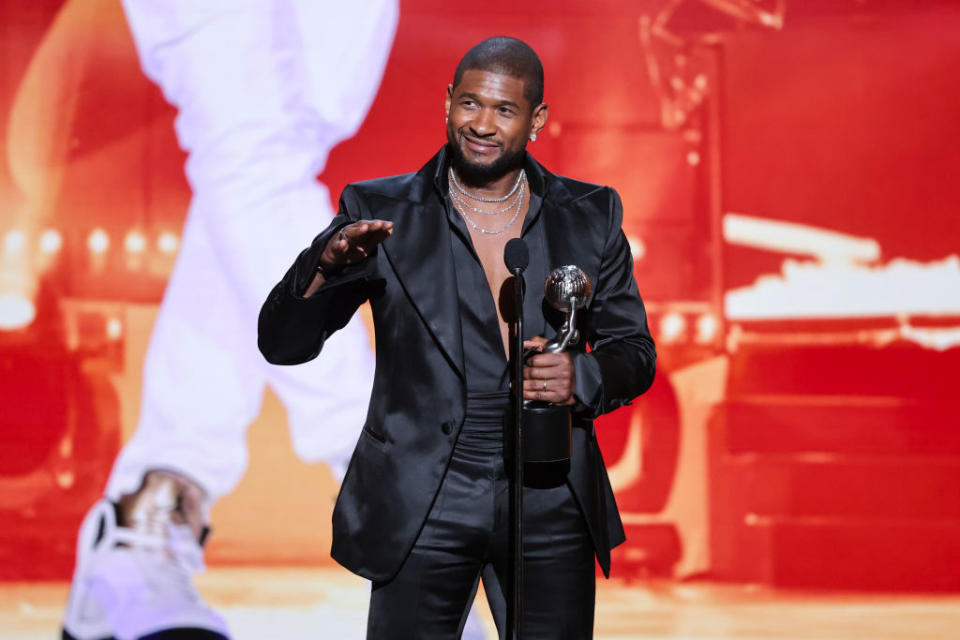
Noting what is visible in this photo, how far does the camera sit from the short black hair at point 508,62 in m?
1.57

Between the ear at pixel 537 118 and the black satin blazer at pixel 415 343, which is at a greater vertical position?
the ear at pixel 537 118

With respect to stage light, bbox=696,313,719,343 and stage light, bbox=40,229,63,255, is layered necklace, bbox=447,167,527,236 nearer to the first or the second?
stage light, bbox=696,313,719,343

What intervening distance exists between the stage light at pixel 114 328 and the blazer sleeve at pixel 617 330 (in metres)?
2.41

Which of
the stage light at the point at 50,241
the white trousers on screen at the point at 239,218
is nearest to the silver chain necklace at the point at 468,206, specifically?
the white trousers on screen at the point at 239,218

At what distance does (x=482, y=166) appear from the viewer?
1.59m

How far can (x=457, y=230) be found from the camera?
1606mm

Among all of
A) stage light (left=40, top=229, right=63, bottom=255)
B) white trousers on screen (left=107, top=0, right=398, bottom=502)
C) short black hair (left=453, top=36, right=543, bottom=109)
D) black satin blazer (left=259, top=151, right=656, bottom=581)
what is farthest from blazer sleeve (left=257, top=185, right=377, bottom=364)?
stage light (left=40, top=229, right=63, bottom=255)

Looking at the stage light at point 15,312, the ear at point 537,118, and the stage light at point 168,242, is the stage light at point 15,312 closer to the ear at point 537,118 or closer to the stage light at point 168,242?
the stage light at point 168,242

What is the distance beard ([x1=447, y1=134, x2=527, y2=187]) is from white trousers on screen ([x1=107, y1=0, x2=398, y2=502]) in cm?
A: 180

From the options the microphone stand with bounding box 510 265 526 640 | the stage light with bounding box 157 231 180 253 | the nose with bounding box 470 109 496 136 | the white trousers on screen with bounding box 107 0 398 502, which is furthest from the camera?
the stage light with bounding box 157 231 180 253

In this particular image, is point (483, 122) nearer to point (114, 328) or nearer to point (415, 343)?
point (415, 343)

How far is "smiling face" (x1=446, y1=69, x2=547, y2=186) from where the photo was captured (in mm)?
1560

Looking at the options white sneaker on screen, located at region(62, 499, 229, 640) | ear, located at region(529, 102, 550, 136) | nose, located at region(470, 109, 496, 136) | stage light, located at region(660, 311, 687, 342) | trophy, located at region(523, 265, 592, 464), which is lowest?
white sneaker on screen, located at region(62, 499, 229, 640)

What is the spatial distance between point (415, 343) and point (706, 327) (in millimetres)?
2272
